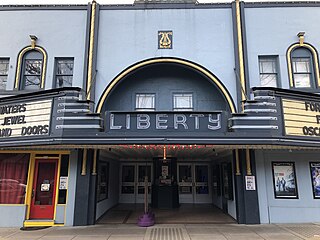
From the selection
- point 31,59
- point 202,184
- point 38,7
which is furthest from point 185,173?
point 38,7

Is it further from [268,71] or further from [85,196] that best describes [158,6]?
[85,196]

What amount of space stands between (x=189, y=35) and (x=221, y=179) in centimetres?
752

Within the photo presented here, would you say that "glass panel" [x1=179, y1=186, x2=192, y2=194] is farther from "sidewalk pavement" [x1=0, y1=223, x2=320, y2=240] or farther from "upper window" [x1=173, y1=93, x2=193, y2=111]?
"upper window" [x1=173, y1=93, x2=193, y2=111]

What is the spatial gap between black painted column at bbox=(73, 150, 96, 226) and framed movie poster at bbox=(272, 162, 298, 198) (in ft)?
24.6

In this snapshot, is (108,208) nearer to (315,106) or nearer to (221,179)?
(221,179)

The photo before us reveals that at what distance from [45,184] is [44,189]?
0.67 ft

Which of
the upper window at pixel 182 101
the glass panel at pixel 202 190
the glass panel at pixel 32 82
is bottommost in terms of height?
the glass panel at pixel 202 190

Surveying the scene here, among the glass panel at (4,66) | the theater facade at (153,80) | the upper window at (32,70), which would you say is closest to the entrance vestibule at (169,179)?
the theater facade at (153,80)

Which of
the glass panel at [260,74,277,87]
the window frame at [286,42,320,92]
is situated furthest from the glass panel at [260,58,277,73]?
the window frame at [286,42,320,92]

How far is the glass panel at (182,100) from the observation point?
11231mm

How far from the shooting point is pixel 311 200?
10000 millimetres

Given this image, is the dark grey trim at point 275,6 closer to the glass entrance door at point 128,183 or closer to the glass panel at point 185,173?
the glass panel at point 185,173

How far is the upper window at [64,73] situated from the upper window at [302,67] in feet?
32.8

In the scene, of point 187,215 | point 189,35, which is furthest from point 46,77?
point 187,215
